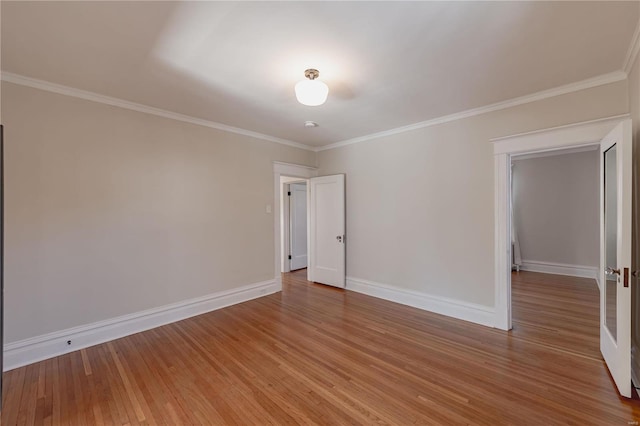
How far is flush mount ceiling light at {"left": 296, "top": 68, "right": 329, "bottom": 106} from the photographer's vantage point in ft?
7.46

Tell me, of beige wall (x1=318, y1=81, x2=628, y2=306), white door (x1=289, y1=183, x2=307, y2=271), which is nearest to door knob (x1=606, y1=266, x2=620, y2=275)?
beige wall (x1=318, y1=81, x2=628, y2=306)

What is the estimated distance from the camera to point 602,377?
Answer: 2.19 m

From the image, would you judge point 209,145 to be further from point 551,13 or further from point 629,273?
point 629,273

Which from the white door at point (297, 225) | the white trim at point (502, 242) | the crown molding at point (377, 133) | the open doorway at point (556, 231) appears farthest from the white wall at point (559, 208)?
the white door at point (297, 225)

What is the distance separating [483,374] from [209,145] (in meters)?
4.12

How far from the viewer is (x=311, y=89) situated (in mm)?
2277

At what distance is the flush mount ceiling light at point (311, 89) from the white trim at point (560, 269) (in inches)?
253

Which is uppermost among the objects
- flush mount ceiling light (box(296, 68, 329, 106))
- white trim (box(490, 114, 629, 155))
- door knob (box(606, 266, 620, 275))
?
flush mount ceiling light (box(296, 68, 329, 106))

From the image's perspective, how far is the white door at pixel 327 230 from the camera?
4773 mm

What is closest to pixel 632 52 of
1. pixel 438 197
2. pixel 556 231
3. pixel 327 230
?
pixel 438 197

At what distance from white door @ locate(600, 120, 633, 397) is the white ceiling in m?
0.81

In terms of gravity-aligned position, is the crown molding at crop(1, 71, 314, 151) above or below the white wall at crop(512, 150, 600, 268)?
above

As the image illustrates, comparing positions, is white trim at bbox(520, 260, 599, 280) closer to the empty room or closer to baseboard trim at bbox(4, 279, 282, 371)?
the empty room

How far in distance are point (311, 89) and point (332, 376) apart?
250cm
